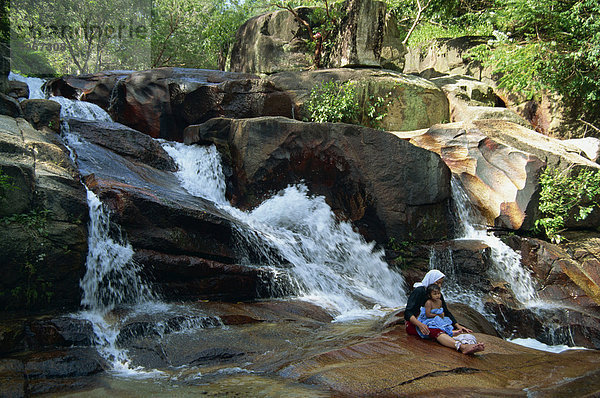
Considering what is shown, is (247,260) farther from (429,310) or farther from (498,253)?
(498,253)

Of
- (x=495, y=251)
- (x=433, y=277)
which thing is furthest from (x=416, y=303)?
(x=495, y=251)

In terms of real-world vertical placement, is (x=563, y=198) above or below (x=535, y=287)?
above

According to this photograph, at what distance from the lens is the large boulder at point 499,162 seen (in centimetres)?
1041

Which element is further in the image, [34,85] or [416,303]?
[34,85]

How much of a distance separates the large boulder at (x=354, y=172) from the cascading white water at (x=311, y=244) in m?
0.41

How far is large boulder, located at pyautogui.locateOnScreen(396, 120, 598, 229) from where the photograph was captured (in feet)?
34.2

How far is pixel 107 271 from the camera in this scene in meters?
6.09

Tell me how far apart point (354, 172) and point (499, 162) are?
12.8 ft

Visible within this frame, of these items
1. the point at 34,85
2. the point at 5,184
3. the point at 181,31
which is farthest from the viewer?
the point at 181,31

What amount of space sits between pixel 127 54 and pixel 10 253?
2942 cm

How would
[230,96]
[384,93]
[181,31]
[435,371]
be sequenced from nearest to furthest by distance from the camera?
[435,371]
[230,96]
[384,93]
[181,31]

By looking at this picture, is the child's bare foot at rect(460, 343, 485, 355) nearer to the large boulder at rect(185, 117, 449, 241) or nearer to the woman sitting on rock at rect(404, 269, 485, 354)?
the woman sitting on rock at rect(404, 269, 485, 354)

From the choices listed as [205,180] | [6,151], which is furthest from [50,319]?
[205,180]

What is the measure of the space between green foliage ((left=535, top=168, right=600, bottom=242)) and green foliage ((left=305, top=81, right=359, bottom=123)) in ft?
17.2
